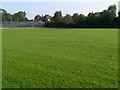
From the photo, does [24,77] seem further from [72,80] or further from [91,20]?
[91,20]

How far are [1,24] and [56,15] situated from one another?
31475 millimetres

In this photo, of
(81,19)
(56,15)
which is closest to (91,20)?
(81,19)

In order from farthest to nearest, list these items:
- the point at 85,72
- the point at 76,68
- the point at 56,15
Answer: the point at 56,15 → the point at 76,68 → the point at 85,72

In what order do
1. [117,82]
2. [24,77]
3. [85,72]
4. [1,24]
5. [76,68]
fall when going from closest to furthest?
1. [117,82]
2. [24,77]
3. [85,72]
4. [76,68]
5. [1,24]

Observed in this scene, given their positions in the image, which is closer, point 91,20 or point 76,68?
point 76,68

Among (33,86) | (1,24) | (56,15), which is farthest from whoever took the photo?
(56,15)

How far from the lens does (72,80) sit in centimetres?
489

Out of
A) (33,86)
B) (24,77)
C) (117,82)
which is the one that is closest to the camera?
(33,86)

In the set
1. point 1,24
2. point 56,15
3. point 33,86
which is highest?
point 56,15

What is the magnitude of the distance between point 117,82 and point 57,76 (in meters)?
1.66

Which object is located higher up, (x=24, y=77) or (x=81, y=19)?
(x=81, y=19)

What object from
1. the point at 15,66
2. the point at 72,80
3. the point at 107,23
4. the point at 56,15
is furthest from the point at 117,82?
the point at 56,15

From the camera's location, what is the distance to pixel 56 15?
89.0 meters

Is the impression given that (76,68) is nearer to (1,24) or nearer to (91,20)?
(91,20)
